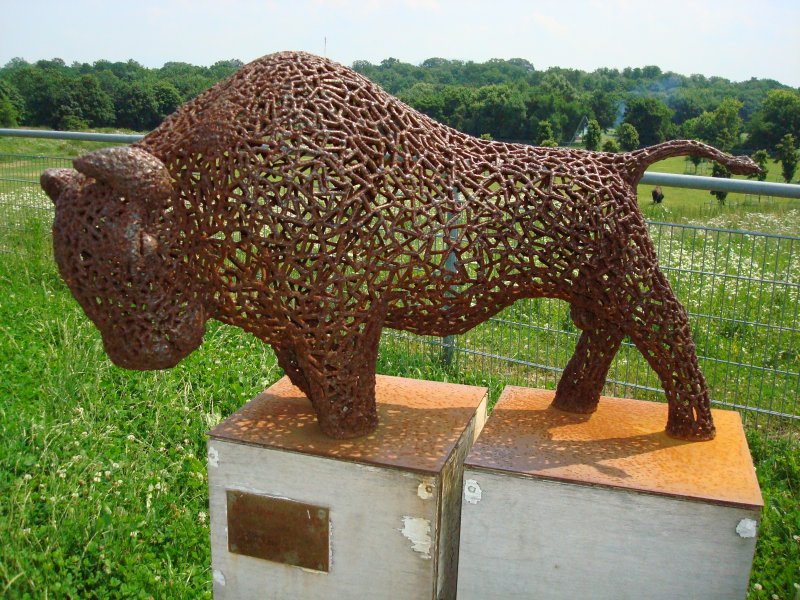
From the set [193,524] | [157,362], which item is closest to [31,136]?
[193,524]

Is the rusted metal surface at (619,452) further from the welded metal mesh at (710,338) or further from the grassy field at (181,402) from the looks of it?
the welded metal mesh at (710,338)

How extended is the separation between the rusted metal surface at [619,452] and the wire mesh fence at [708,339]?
1.12m

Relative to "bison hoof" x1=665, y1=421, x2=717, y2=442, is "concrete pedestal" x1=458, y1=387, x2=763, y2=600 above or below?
below

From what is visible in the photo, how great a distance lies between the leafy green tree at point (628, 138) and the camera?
98.0 feet

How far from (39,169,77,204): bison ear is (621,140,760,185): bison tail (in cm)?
209

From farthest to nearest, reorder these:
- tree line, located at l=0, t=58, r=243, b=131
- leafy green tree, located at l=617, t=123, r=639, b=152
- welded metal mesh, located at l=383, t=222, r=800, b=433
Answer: leafy green tree, located at l=617, t=123, r=639, b=152, tree line, located at l=0, t=58, r=243, b=131, welded metal mesh, located at l=383, t=222, r=800, b=433

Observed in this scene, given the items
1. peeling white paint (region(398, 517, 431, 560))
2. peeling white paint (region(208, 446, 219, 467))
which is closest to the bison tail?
peeling white paint (region(398, 517, 431, 560))

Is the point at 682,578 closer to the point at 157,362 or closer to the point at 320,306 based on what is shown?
the point at 320,306

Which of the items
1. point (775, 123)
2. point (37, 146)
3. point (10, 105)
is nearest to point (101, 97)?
point (10, 105)

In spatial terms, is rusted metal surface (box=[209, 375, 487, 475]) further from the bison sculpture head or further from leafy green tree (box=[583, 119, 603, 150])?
leafy green tree (box=[583, 119, 603, 150])

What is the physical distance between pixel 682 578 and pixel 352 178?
187cm

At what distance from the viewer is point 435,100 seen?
29.4 metres

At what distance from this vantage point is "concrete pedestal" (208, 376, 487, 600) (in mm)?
2674

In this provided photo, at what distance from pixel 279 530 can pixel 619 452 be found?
1388 mm
